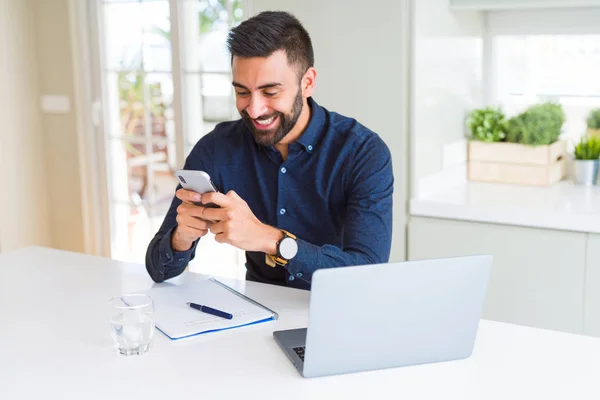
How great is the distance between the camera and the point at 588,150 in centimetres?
312

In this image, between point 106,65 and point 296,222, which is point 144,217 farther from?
point 296,222

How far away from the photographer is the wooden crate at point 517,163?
3104 millimetres

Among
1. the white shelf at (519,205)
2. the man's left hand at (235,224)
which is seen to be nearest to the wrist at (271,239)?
the man's left hand at (235,224)

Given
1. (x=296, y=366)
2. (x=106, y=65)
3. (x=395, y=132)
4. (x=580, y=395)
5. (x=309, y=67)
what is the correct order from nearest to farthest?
1. (x=580, y=395)
2. (x=296, y=366)
3. (x=309, y=67)
4. (x=395, y=132)
5. (x=106, y=65)

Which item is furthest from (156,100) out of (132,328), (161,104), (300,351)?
(300,351)

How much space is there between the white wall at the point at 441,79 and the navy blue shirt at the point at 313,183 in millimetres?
765

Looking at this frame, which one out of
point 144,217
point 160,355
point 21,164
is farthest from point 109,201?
point 160,355

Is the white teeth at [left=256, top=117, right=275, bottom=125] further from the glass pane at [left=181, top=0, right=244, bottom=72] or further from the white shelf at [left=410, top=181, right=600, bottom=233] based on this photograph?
the glass pane at [left=181, top=0, right=244, bottom=72]

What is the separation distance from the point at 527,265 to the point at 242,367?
1566 millimetres

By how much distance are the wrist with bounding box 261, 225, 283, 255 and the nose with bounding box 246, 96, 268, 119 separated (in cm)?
36

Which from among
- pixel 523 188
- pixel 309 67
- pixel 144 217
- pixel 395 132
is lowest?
pixel 144 217

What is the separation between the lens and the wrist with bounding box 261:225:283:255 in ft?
6.03

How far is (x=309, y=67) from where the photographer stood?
2.19m

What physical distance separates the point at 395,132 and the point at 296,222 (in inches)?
33.8
